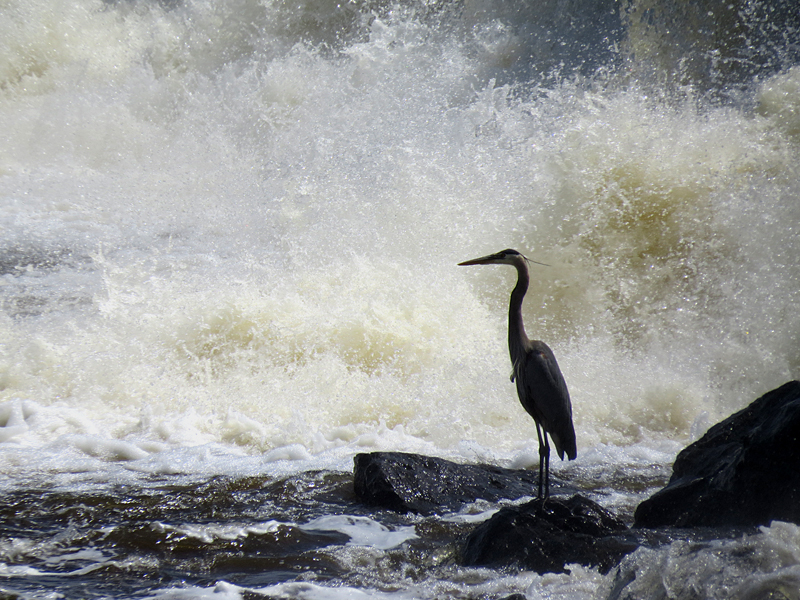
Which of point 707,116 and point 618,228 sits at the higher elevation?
point 707,116

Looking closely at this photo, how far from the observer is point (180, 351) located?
458cm

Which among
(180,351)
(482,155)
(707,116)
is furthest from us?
(482,155)

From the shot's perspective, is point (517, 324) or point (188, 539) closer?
point (188, 539)

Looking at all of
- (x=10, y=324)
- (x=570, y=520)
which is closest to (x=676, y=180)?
(x=570, y=520)

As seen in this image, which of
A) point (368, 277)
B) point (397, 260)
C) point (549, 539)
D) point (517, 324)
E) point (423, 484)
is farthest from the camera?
point (397, 260)

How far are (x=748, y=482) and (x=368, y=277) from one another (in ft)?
11.1

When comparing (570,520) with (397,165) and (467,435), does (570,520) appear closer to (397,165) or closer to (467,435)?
(467,435)

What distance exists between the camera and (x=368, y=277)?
525cm

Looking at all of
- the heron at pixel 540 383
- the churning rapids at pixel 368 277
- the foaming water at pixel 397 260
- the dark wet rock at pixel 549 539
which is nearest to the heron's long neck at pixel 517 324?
the heron at pixel 540 383

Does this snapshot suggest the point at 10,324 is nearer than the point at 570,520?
No

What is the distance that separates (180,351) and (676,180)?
14.3 feet

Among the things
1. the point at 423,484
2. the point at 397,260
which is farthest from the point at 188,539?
the point at 397,260

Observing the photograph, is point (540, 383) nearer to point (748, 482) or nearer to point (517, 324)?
point (517, 324)

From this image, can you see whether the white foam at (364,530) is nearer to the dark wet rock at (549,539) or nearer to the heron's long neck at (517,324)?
the dark wet rock at (549,539)
